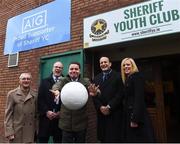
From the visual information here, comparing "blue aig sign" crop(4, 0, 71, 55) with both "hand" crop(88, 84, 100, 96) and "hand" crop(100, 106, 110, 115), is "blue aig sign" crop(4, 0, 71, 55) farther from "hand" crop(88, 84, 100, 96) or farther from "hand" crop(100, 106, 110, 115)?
"hand" crop(100, 106, 110, 115)

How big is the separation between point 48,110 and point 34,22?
10.5ft

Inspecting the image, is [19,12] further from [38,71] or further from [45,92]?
[45,92]

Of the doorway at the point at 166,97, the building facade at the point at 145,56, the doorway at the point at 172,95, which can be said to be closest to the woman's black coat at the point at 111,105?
the building facade at the point at 145,56

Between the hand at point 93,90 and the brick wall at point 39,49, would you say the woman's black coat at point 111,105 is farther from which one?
the brick wall at point 39,49

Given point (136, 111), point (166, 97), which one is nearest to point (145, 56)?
point (166, 97)

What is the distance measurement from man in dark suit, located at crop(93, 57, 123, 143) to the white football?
330mm

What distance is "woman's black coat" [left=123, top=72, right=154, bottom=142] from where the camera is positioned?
3.57 meters

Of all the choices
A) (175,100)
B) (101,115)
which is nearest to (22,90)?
(101,115)

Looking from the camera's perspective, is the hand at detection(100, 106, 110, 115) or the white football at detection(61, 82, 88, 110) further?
the hand at detection(100, 106, 110, 115)

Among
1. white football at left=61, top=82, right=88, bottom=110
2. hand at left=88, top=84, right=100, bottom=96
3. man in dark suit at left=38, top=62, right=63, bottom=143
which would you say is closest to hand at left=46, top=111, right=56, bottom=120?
man in dark suit at left=38, top=62, right=63, bottom=143

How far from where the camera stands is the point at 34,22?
6.68 meters

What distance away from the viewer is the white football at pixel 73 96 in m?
3.58

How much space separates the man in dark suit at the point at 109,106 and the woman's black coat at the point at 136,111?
135mm

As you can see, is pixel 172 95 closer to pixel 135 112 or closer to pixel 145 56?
pixel 145 56
